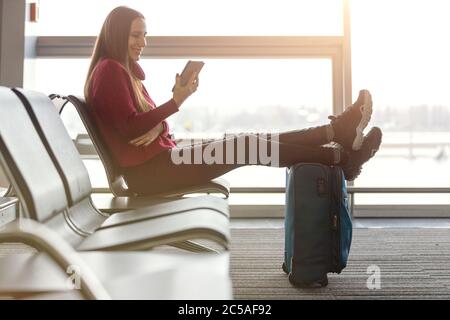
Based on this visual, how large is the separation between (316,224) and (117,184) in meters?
0.72

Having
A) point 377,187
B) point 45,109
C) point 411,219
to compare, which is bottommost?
point 411,219

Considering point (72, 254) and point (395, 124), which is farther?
point (395, 124)

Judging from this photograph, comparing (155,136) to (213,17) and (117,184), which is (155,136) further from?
(213,17)

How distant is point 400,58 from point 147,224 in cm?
256

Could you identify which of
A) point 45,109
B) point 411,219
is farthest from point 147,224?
point 411,219

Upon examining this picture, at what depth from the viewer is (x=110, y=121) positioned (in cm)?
161

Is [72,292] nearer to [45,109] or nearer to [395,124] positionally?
[45,109]

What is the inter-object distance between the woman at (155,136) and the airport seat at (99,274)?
2.35 ft

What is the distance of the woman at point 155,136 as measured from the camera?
161 centimetres

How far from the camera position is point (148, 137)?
168 centimetres

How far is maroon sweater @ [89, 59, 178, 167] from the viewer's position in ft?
5.24

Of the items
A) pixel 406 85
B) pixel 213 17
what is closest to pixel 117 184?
pixel 213 17

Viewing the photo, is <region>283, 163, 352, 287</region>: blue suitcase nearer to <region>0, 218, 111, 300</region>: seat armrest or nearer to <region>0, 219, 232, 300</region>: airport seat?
<region>0, 219, 232, 300</region>: airport seat

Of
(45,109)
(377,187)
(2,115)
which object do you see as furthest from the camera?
(377,187)
